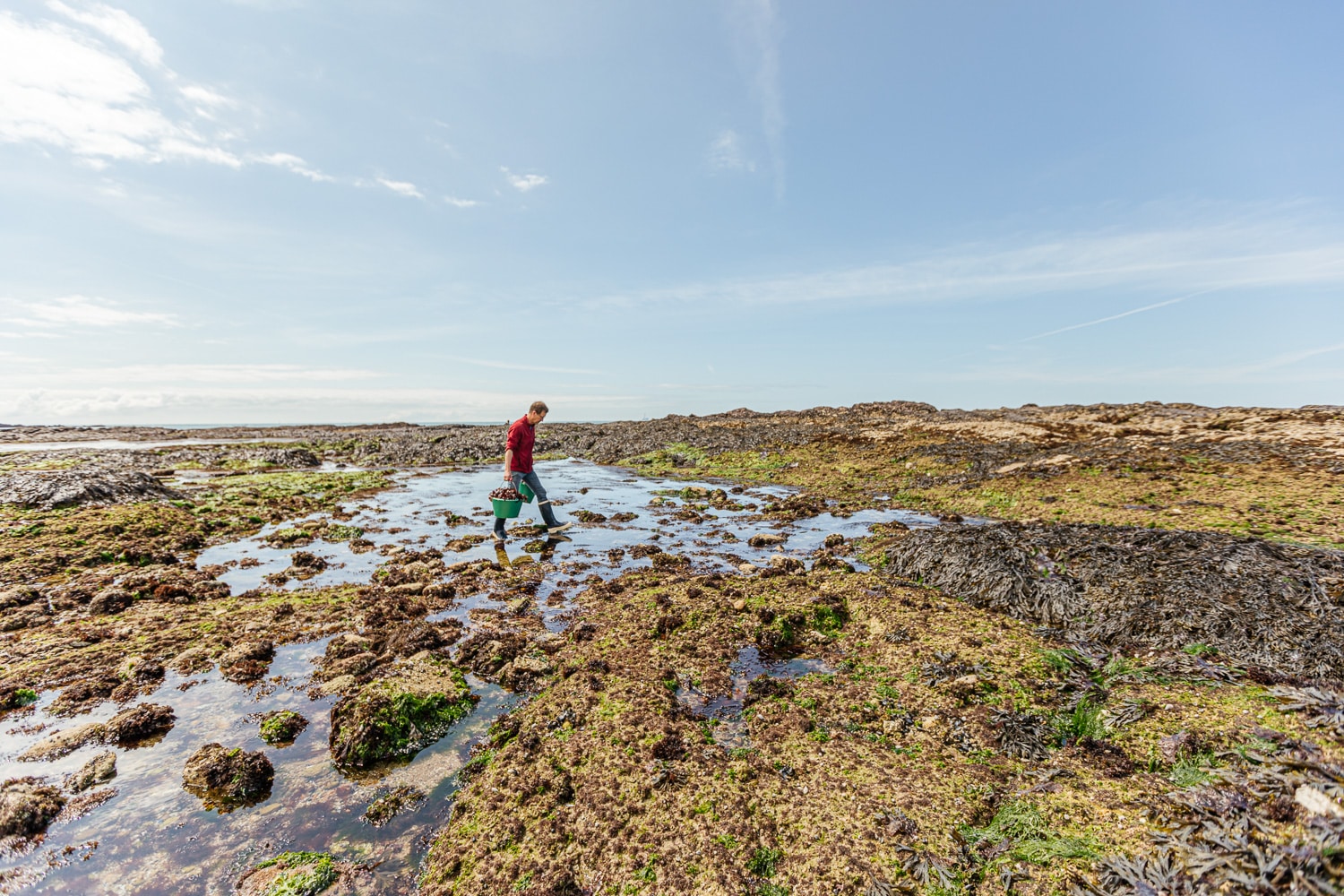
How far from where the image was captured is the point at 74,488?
14883mm

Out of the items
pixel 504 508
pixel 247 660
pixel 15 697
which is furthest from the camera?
pixel 504 508

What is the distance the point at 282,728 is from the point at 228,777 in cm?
76

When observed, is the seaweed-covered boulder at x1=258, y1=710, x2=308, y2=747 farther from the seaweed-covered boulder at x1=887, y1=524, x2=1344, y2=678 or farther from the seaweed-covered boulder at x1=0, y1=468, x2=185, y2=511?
the seaweed-covered boulder at x1=0, y1=468, x2=185, y2=511

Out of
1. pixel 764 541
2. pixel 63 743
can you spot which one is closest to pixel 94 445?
pixel 63 743

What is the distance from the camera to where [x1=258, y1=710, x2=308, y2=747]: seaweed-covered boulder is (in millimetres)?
5695

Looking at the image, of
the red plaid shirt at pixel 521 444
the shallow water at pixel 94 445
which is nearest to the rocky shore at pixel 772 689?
the red plaid shirt at pixel 521 444

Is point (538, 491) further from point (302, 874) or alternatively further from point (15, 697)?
point (302, 874)

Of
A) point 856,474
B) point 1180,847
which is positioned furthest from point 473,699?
point 856,474

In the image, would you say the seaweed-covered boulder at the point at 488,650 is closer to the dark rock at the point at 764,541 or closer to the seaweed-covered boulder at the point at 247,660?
the seaweed-covered boulder at the point at 247,660

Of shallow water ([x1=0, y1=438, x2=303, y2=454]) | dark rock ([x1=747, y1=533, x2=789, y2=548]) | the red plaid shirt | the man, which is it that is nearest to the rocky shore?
dark rock ([x1=747, y1=533, x2=789, y2=548])

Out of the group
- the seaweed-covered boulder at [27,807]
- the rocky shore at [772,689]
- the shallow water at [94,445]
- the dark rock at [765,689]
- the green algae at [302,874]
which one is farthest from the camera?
the shallow water at [94,445]

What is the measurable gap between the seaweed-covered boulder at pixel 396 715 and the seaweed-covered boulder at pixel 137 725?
6.76ft

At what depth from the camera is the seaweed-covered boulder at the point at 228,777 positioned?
486 cm

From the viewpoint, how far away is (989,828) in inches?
167
